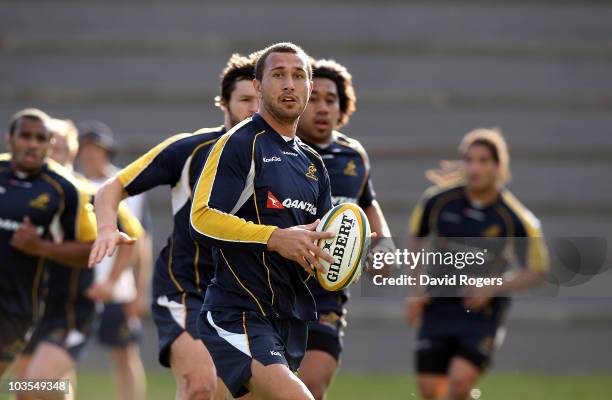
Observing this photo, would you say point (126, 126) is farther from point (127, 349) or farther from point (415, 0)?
point (127, 349)

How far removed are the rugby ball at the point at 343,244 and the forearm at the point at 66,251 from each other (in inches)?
102

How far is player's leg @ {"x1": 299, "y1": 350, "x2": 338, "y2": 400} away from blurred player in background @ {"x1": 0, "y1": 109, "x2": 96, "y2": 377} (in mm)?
1718

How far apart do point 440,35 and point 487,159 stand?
25.0ft

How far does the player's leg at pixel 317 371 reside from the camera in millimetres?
6320

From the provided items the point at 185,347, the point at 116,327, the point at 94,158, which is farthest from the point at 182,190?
the point at 94,158

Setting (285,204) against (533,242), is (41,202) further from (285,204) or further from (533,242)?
(533,242)

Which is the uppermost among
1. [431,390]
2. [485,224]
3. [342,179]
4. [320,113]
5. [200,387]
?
[320,113]

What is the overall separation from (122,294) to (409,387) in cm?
347

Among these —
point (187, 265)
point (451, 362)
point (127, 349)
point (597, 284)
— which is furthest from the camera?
point (597, 284)

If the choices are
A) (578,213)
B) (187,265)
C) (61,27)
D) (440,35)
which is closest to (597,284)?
(578,213)

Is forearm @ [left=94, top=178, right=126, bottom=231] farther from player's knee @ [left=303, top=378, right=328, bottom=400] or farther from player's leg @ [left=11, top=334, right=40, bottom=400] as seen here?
player's leg @ [left=11, top=334, right=40, bottom=400]

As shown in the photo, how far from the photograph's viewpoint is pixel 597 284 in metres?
14.9

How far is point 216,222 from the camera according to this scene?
15.5ft

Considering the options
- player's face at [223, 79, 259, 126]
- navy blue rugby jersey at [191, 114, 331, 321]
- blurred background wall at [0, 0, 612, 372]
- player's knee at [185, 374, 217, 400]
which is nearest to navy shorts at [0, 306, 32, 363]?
player's knee at [185, 374, 217, 400]
